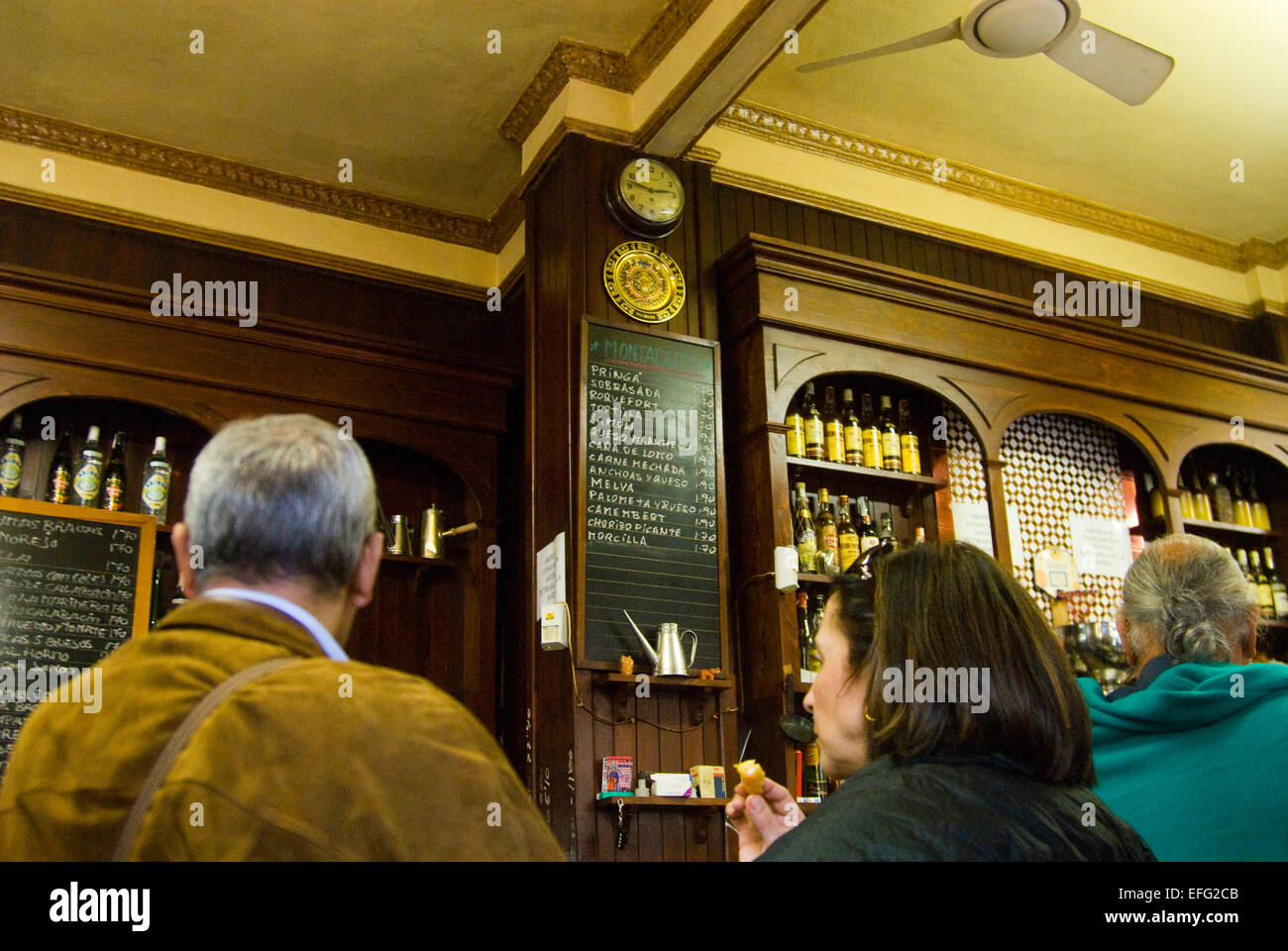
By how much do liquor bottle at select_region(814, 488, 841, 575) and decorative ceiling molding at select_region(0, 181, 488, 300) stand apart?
6.89 feet

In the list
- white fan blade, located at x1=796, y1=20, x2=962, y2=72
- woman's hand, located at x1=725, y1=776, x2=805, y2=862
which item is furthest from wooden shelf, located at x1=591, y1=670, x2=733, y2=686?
white fan blade, located at x1=796, y1=20, x2=962, y2=72

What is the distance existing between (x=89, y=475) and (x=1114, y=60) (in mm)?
4046

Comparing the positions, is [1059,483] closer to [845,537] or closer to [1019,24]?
[845,537]

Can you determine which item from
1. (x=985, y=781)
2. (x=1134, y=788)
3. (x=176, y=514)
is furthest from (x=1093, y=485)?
(x=985, y=781)

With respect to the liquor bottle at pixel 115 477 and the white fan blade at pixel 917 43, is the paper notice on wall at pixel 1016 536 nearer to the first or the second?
the white fan blade at pixel 917 43

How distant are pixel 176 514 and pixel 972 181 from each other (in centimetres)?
410

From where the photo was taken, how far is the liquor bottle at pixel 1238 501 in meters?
6.19

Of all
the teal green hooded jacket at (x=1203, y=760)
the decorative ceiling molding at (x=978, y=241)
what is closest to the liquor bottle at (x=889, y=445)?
the decorative ceiling molding at (x=978, y=241)

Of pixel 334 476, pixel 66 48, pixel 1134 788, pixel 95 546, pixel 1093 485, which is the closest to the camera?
pixel 334 476

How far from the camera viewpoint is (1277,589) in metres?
6.07

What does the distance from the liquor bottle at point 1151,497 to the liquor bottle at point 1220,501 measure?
567 millimetres

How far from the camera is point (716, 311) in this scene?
16.1 ft

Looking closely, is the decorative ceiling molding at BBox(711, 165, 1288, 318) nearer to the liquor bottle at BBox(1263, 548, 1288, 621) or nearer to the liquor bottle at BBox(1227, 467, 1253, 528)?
the liquor bottle at BBox(1227, 467, 1253, 528)
